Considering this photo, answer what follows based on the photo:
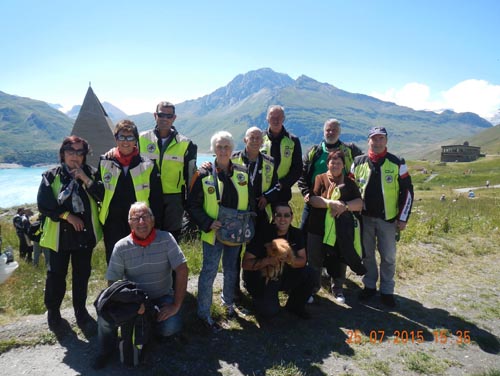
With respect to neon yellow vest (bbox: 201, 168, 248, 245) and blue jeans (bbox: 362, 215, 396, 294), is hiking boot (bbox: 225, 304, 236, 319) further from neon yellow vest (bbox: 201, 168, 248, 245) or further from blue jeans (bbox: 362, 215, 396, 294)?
blue jeans (bbox: 362, 215, 396, 294)

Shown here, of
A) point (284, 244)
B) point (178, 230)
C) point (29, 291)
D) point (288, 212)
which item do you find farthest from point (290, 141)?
point (29, 291)

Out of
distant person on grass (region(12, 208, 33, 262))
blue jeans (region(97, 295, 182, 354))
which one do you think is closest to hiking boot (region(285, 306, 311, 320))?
blue jeans (region(97, 295, 182, 354))

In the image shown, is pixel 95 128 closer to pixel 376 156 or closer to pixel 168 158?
pixel 168 158

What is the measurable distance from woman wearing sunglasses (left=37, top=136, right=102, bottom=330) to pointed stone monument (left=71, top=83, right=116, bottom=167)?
2671cm

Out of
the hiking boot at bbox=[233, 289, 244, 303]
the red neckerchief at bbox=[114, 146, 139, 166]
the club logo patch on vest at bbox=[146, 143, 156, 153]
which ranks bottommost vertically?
the hiking boot at bbox=[233, 289, 244, 303]

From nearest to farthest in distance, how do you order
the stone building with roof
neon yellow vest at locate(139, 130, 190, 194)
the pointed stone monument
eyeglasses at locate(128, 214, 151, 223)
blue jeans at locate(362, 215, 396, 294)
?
eyeglasses at locate(128, 214, 151, 223) → neon yellow vest at locate(139, 130, 190, 194) → blue jeans at locate(362, 215, 396, 294) → the pointed stone monument → the stone building with roof

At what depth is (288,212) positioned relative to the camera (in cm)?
461

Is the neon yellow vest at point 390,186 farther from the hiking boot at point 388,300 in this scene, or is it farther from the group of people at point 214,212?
the hiking boot at point 388,300

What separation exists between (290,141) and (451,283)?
429 cm

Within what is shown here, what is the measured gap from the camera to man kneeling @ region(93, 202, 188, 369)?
3.70 m

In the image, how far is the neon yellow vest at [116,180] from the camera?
4.16 m

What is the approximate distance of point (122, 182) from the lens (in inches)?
166

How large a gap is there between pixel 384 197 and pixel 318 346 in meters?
2.43

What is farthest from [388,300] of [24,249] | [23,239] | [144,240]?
[23,239]
